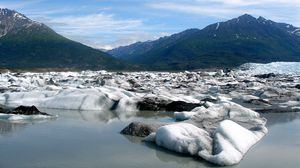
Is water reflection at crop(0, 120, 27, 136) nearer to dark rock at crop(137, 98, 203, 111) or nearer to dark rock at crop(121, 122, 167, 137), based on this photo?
dark rock at crop(121, 122, 167, 137)

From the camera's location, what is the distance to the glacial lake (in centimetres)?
966

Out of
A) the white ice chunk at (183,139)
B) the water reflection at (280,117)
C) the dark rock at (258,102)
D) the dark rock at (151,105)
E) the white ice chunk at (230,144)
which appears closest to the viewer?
the white ice chunk at (230,144)

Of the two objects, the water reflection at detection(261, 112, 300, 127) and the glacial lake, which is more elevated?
the glacial lake

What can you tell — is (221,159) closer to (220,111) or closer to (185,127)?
(185,127)

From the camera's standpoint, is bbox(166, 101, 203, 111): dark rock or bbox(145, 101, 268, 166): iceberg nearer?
bbox(145, 101, 268, 166): iceberg

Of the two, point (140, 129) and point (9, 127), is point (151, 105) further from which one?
point (9, 127)

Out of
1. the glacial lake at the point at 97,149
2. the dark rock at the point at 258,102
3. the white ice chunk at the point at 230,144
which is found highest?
the white ice chunk at the point at 230,144

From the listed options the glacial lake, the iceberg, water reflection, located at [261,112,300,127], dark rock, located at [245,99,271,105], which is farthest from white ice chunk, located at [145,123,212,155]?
dark rock, located at [245,99,271,105]

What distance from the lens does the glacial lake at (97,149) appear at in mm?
9656

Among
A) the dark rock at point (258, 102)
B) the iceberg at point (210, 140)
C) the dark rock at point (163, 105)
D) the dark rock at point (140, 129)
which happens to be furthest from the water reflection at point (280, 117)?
the dark rock at point (140, 129)

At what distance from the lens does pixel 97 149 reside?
1109 centimetres

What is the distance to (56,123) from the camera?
15445mm

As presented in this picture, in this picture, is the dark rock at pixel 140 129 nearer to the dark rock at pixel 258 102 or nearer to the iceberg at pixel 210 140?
the iceberg at pixel 210 140

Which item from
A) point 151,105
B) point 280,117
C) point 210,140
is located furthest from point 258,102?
point 210,140
